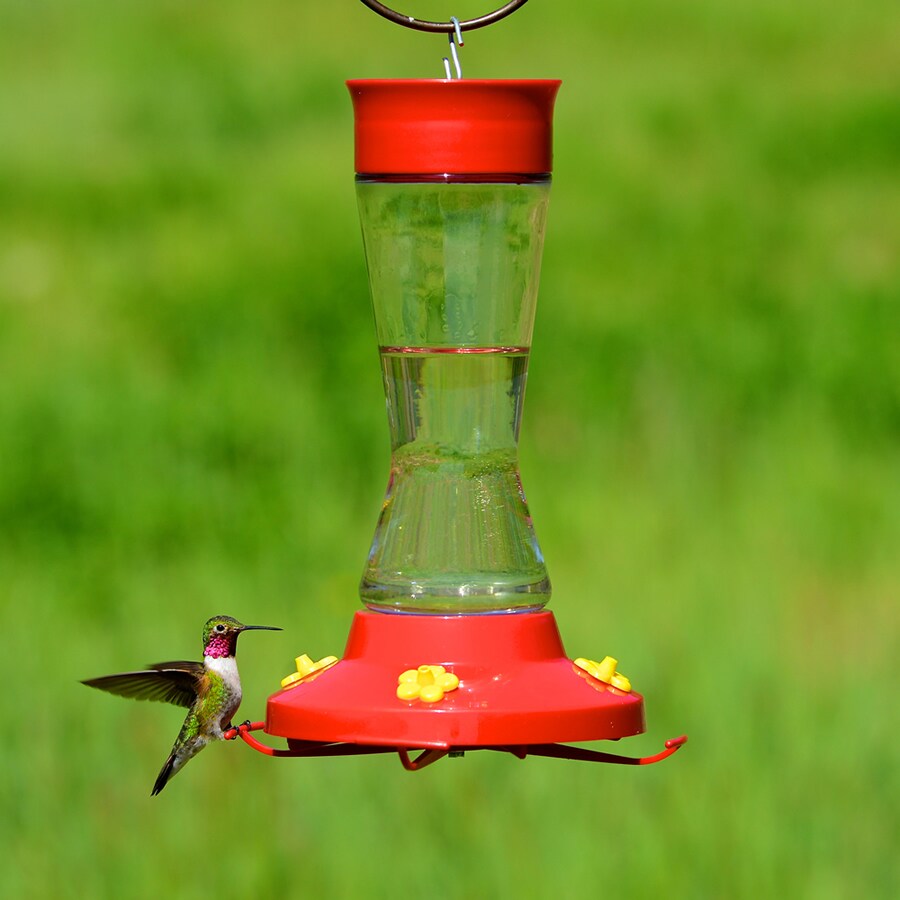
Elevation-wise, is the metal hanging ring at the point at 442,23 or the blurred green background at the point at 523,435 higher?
the metal hanging ring at the point at 442,23

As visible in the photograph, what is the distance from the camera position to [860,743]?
7305mm

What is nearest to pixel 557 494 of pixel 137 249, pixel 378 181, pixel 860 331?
pixel 860 331

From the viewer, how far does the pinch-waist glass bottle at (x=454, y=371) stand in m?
2.98

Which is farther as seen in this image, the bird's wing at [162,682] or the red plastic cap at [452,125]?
the bird's wing at [162,682]

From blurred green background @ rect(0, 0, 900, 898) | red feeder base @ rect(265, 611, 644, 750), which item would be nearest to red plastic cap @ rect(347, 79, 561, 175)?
red feeder base @ rect(265, 611, 644, 750)

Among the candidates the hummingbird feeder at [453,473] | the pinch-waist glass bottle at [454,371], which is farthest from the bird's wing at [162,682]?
the pinch-waist glass bottle at [454,371]

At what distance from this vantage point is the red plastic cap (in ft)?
9.01

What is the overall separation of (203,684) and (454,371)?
87 cm

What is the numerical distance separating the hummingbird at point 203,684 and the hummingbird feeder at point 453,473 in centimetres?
37

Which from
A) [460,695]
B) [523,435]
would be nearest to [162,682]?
[460,695]

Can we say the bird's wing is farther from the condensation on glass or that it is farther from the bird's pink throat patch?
the condensation on glass

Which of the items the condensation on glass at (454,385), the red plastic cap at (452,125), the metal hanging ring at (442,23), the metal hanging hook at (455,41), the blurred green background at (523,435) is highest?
the metal hanging ring at (442,23)

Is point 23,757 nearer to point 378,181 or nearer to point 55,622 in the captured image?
point 55,622

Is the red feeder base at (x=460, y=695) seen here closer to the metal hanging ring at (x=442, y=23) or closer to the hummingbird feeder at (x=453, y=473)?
the hummingbird feeder at (x=453, y=473)
